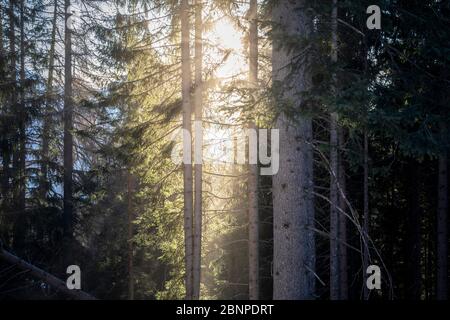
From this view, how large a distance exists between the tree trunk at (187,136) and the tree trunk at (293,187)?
363 cm

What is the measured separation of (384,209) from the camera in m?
13.9

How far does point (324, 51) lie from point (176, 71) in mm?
4626

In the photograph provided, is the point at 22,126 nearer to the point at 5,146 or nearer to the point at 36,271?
the point at 5,146

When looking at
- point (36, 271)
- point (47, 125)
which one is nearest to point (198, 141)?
point (36, 271)

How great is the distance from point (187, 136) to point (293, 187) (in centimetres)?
397

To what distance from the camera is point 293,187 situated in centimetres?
581

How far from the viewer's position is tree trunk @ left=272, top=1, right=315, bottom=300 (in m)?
5.77

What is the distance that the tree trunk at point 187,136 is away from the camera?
359 inches

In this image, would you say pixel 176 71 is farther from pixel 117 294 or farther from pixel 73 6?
pixel 117 294

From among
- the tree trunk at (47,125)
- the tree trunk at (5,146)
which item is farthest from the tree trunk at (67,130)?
the tree trunk at (5,146)

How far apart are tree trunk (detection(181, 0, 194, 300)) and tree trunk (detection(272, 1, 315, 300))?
11.9 feet

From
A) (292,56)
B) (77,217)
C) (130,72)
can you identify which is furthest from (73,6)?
(292,56)

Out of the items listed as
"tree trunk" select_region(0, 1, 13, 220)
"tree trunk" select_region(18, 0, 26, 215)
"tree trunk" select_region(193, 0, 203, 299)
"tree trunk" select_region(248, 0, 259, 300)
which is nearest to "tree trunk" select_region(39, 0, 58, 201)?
"tree trunk" select_region(18, 0, 26, 215)

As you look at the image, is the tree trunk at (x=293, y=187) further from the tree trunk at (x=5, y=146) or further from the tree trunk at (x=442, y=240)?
the tree trunk at (x=5, y=146)
